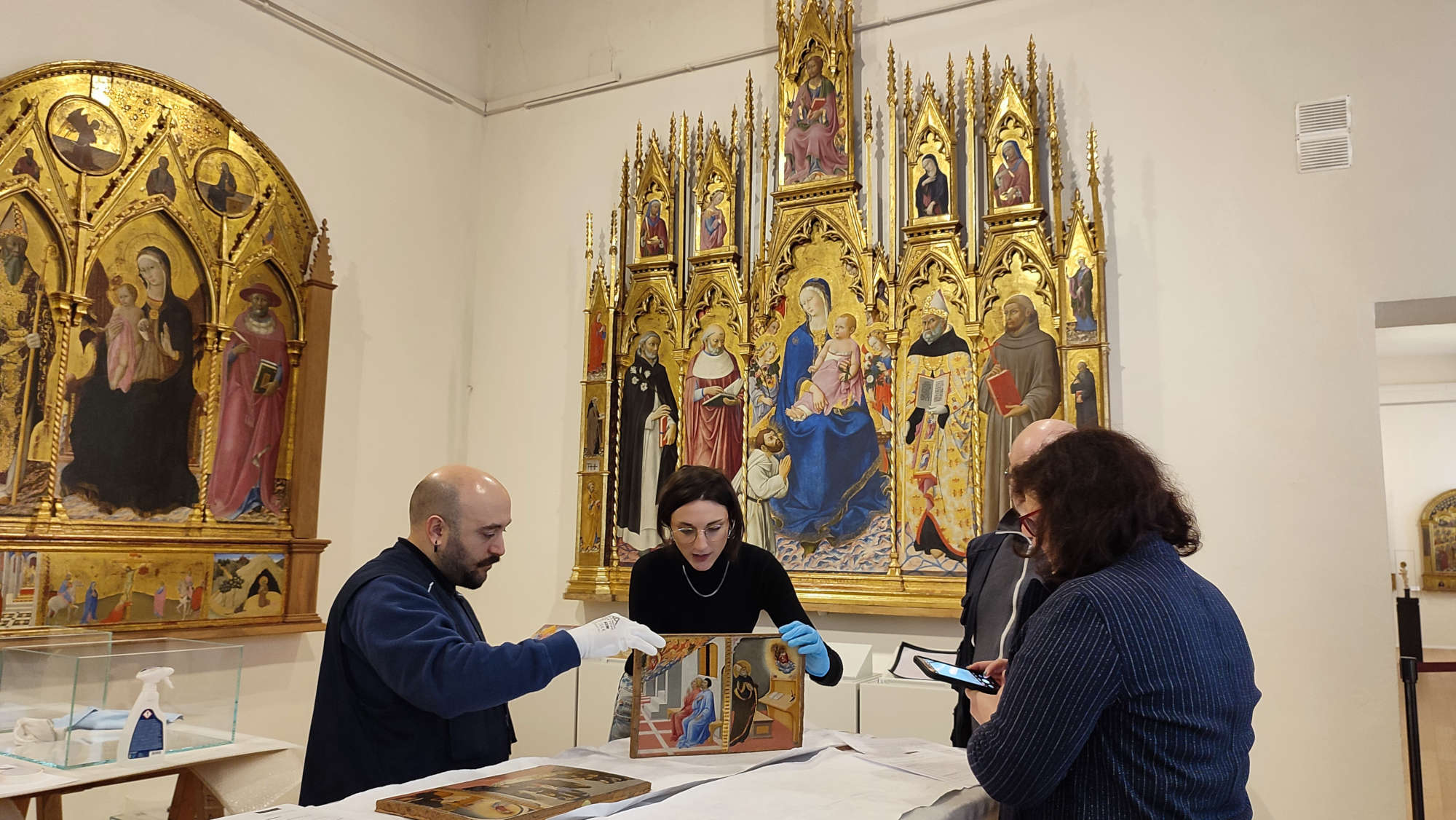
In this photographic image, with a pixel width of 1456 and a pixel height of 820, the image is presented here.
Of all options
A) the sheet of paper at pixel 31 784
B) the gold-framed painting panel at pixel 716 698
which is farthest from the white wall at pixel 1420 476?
the sheet of paper at pixel 31 784

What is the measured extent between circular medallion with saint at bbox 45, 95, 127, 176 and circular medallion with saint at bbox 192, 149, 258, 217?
479 millimetres

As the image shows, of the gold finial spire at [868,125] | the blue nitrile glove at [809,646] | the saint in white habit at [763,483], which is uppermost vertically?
the gold finial spire at [868,125]

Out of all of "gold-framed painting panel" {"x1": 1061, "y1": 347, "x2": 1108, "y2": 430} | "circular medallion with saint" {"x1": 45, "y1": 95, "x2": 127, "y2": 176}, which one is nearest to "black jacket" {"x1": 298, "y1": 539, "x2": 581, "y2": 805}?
"gold-framed painting panel" {"x1": 1061, "y1": 347, "x2": 1108, "y2": 430}

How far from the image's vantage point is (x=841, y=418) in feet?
21.9

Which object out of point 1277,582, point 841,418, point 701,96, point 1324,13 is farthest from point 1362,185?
point 701,96

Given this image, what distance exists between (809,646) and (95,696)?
2.42 meters

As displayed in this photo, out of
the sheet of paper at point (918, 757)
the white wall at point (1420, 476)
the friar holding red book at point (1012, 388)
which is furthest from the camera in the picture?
the white wall at point (1420, 476)

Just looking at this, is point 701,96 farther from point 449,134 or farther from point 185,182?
point 185,182

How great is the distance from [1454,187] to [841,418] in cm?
340

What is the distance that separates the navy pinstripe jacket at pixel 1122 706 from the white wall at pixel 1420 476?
1599cm

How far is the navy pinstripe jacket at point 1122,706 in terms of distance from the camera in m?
2.07

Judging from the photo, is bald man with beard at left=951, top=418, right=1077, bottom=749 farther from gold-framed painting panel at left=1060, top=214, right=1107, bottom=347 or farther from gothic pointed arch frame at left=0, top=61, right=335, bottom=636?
gothic pointed arch frame at left=0, top=61, right=335, bottom=636

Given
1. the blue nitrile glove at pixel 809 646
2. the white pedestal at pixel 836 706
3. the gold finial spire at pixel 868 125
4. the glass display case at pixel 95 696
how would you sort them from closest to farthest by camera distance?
the blue nitrile glove at pixel 809 646 → the glass display case at pixel 95 696 → the white pedestal at pixel 836 706 → the gold finial spire at pixel 868 125

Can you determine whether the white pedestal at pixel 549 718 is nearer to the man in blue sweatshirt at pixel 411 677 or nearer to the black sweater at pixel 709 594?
the black sweater at pixel 709 594
